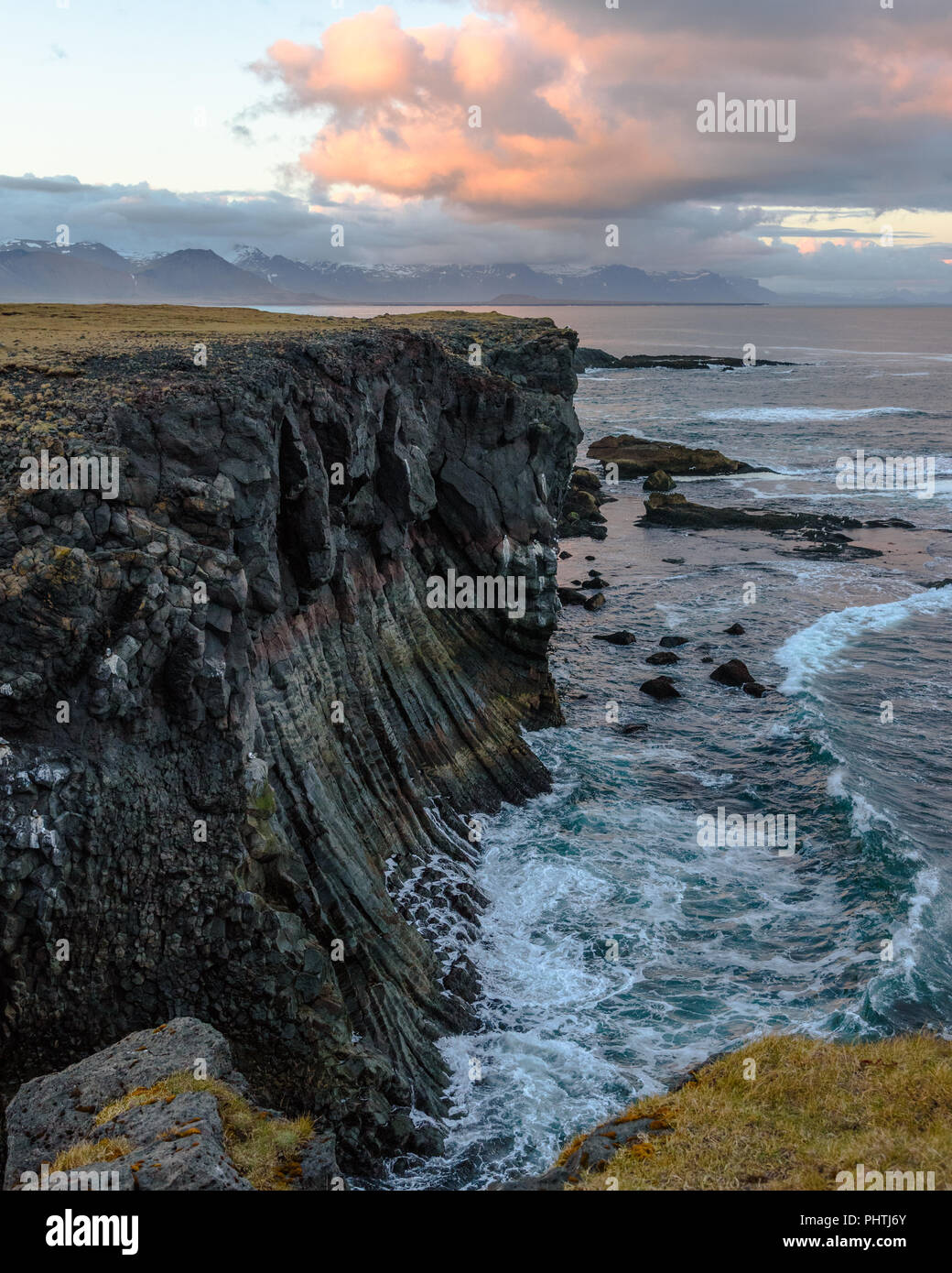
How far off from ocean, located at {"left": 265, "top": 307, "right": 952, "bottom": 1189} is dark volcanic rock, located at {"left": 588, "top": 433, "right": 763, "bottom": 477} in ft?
122

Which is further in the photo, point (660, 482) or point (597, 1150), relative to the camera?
point (660, 482)

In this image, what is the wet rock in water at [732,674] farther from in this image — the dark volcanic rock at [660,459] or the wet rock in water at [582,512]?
the dark volcanic rock at [660,459]

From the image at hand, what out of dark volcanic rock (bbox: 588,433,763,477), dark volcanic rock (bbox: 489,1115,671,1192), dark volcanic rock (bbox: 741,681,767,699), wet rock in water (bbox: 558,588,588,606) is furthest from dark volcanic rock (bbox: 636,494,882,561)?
dark volcanic rock (bbox: 489,1115,671,1192)

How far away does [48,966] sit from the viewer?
17844 millimetres

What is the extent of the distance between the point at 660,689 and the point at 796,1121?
3139cm

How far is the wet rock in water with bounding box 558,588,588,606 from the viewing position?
201 feet

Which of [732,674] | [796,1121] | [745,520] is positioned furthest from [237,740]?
[745,520]

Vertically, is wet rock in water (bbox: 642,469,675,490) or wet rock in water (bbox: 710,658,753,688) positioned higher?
wet rock in water (bbox: 642,469,675,490)

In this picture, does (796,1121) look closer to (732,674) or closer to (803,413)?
(732,674)

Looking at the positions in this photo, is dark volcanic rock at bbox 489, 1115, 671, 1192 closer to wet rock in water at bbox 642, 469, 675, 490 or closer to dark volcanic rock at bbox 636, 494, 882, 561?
dark volcanic rock at bbox 636, 494, 882, 561

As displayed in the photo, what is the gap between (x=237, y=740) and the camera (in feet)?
69.4

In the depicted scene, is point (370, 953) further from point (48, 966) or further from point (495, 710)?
point (495, 710)

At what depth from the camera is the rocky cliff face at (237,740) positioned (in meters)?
18.3

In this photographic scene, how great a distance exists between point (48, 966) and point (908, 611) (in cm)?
5501
